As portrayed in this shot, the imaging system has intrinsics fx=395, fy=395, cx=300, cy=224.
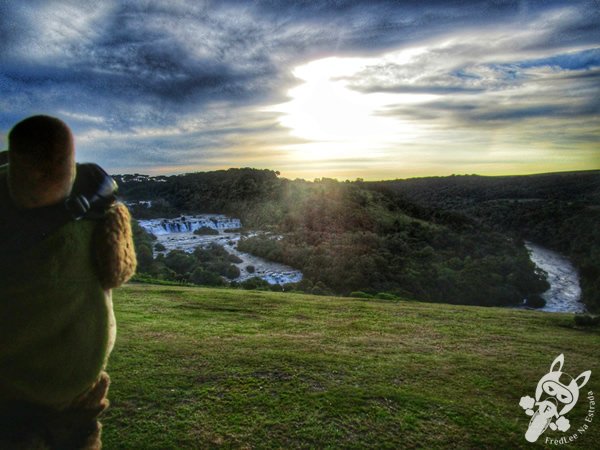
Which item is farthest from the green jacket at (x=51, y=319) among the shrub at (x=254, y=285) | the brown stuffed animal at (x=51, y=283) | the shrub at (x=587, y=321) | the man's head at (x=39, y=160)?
the shrub at (x=254, y=285)

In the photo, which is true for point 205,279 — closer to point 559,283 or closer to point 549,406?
point 549,406

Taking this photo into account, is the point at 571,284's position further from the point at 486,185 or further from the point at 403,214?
the point at 486,185

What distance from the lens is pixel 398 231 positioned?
6381 centimetres

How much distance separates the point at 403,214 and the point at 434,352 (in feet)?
223

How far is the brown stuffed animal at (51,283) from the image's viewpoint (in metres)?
1.87

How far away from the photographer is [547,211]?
230 feet

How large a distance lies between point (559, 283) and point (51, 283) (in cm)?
5455

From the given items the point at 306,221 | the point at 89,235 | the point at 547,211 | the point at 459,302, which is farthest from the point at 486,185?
the point at 89,235

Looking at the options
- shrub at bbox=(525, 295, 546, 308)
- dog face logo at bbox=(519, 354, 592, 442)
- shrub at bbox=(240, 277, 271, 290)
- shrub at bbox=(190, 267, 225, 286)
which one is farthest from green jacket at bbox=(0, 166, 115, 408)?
shrub at bbox=(525, 295, 546, 308)

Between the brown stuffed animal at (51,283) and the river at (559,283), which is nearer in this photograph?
the brown stuffed animal at (51,283)

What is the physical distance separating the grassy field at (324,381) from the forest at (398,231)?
12.3 meters

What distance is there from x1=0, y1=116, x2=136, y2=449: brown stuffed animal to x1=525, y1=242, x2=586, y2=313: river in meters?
42.1

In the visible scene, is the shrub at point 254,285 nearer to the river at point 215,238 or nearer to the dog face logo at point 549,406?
the river at point 215,238

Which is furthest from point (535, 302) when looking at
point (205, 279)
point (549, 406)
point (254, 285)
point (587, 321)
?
point (549, 406)
